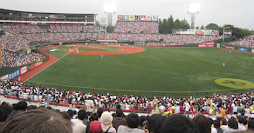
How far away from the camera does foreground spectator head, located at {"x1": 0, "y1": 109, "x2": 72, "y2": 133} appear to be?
1477 millimetres

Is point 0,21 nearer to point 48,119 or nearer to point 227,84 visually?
point 227,84

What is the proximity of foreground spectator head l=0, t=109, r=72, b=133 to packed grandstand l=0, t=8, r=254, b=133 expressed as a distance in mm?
12

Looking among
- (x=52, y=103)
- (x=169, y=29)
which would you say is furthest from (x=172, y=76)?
(x=169, y=29)

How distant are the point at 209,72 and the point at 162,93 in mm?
13883

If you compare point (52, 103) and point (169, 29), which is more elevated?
point (169, 29)

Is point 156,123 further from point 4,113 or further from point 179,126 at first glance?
point 4,113

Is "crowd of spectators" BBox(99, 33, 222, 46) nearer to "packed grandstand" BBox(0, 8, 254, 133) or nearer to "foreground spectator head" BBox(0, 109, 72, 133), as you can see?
"packed grandstand" BBox(0, 8, 254, 133)

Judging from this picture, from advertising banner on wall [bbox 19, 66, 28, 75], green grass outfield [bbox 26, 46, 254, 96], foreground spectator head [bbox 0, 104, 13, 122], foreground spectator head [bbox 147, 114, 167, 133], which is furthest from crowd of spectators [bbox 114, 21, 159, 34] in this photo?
foreground spectator head [bbox 0, 104, 13, 122]

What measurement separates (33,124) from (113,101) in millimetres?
15701

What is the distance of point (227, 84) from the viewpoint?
24438 mm

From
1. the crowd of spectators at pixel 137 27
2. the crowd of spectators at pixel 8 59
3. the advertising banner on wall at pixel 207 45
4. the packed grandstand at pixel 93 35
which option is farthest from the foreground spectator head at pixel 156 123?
the crowd of spectators at pixel 137 27

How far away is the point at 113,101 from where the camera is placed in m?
16.9

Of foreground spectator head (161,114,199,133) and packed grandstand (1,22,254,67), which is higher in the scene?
Answer: packed grandstand (1,22,254,67)

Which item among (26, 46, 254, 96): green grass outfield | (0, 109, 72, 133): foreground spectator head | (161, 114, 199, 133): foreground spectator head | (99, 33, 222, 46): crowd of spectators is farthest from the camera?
(99, 33, 222, 46): crowd of spectators
